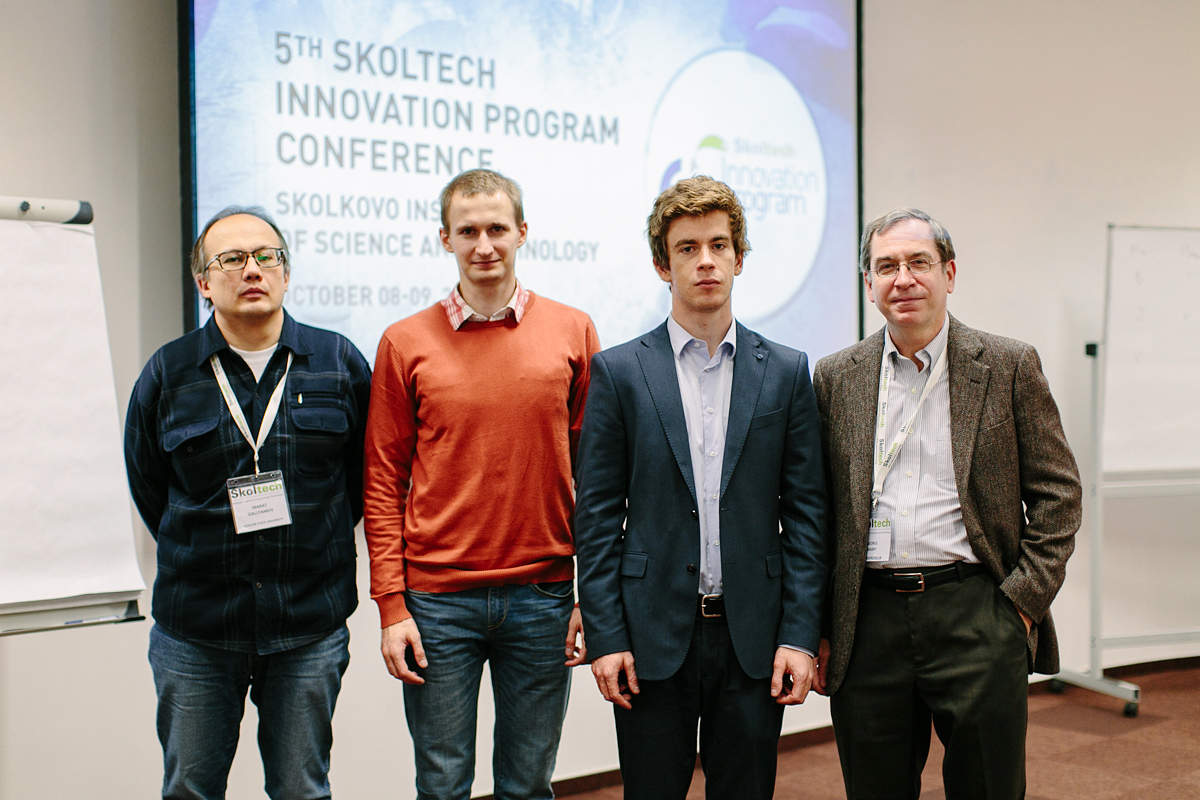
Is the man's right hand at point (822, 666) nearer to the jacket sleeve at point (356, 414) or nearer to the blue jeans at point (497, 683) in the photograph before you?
the blue jeans at point (497, 683)

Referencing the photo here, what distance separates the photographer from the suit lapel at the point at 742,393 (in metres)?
1.68

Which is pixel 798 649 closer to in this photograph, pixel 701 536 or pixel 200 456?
pixel 701 536

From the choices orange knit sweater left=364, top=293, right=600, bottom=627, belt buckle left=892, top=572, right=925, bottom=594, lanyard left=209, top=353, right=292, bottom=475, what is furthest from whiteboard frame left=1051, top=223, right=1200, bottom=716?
lanyard left=209, top=353, right=292, bottom=475

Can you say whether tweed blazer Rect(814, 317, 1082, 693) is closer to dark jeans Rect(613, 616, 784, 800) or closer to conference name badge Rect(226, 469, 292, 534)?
dark jeans Rect(613, 616, 784, 800)

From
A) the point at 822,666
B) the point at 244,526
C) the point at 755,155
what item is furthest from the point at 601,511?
the point at 755,155

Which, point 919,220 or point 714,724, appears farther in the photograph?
point 919,220

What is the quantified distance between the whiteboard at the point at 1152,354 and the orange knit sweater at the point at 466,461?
3.04 metres

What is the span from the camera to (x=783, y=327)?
3.46 m

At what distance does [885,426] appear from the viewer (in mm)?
1853

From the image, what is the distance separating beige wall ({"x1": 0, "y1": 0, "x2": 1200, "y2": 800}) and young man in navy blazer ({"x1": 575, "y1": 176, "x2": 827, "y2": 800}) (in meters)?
1.41

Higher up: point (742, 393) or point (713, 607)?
point (742, 393)

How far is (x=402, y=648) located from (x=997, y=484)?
1.26 m

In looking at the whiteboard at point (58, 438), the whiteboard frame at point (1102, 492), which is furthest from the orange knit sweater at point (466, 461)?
the whiteboard frame at point (1102, 492)

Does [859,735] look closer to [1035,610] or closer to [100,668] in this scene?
[1035,610]
